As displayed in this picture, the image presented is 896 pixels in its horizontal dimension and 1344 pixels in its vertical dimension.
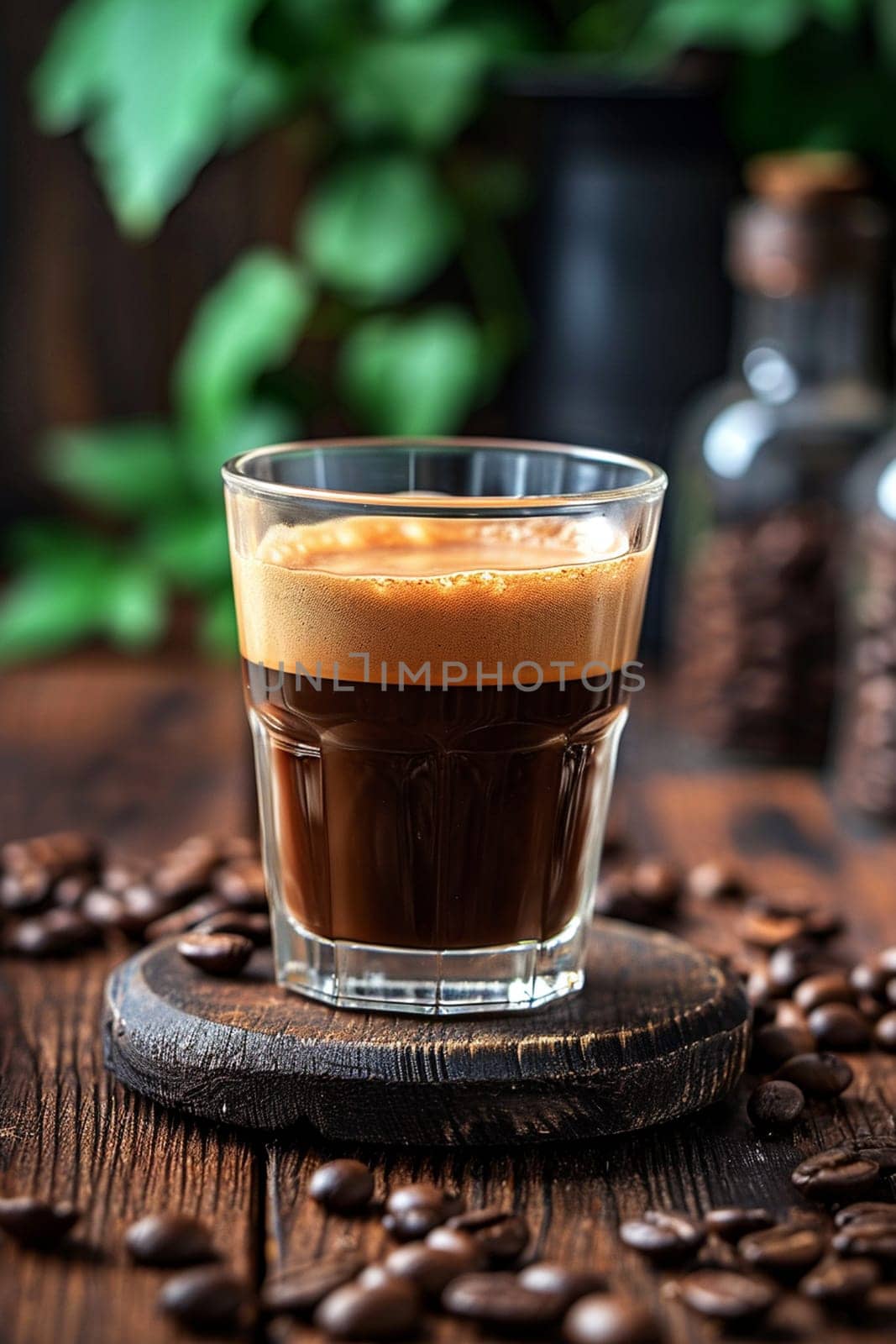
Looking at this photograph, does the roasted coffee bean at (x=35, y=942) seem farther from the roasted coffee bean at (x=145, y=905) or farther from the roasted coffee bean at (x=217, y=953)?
the roasted coffee bean at (x=217, y=953)

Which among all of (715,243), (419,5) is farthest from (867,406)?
(419,5)

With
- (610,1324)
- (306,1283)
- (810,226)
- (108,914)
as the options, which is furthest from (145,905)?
(810,226)

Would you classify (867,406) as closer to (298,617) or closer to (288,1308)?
(298,617)

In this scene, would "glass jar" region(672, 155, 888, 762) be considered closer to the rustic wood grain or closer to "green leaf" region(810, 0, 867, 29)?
"green leaf" region(810, 0, 867, 29)

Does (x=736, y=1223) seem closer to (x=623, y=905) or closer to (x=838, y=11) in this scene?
(x=623, y=905)

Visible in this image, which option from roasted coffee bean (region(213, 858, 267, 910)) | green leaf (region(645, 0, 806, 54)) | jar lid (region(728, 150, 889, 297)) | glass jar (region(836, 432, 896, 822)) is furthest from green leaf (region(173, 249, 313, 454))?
roasted coffee bean (region(213, 858, 267, 910))

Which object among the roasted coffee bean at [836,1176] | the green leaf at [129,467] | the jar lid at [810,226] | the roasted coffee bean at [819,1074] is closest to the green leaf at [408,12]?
the jar lid at [810,226]
